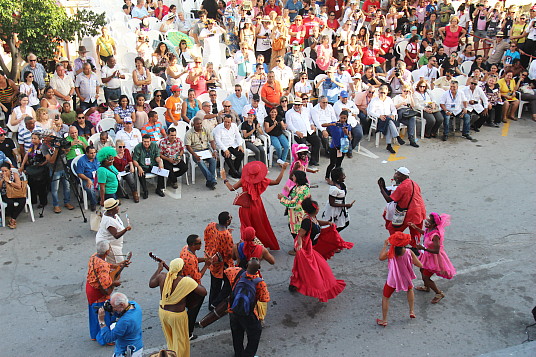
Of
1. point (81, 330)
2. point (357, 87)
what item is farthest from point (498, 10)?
point (81, 330)

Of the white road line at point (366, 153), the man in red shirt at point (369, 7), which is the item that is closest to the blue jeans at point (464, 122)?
the white road line at point (366, 153)

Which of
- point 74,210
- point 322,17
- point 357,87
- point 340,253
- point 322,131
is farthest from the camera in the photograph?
point 322,17

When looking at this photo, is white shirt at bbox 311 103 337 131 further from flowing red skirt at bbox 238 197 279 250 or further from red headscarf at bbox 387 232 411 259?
red headscarf at bbox 387 232 411 259

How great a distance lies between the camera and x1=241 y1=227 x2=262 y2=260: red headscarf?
6789 millimetres

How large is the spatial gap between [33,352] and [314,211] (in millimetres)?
3760

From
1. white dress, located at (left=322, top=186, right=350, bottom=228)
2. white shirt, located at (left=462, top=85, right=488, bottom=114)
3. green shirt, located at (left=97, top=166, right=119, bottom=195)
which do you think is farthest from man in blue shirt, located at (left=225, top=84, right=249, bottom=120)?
white shirt, located at (left=462, top=85, right=488, bottom=114)

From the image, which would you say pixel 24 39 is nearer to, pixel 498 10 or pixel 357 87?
pixel 357 87

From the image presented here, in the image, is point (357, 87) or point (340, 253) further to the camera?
point (357, 87)

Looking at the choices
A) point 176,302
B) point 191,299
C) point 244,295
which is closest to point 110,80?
point 191,299

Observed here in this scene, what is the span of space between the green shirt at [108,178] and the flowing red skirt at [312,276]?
13.0ft

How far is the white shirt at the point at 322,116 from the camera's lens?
1252 centimetres

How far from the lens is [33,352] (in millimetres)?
6664

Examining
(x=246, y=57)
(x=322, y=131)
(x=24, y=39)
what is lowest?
(x=322, y=131)

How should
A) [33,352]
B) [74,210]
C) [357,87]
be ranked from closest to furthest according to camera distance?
[33,352] → [74,210] → [357,87]
